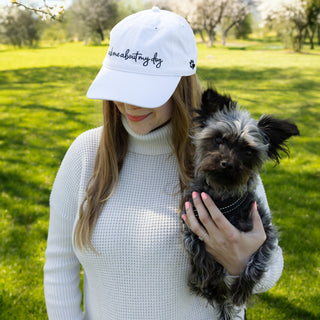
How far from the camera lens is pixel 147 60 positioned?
1.91 m

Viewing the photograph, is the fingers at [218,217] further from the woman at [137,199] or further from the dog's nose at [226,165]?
the dog's nose at [226,165]

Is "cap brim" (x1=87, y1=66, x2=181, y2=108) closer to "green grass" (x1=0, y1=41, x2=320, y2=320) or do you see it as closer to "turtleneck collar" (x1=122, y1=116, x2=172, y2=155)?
"turtleneck collar" (x1=122, y1=116, x2=172, y2=155)

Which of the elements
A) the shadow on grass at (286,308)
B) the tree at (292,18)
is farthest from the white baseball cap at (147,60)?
the tree at (292,18)

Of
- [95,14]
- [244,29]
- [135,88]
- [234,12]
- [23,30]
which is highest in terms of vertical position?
[234,12]

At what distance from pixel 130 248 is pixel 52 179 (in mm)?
5151

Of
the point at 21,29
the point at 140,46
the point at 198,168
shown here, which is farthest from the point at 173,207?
the point at 21,29

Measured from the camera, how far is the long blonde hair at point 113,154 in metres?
2.06

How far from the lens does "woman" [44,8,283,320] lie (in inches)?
75.8

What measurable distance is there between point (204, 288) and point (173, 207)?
1.79 ft

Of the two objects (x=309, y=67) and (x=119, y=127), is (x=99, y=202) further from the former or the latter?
(x=309, y=67)

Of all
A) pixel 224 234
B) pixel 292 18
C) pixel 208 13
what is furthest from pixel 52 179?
pixel 208 13

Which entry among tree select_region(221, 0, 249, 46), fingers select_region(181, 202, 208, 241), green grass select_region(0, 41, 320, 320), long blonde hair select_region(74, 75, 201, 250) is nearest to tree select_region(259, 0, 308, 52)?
tree select_region(221, 0, 249, 46)

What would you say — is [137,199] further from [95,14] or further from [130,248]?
[95,14]

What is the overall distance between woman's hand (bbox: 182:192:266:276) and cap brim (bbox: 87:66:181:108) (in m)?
0.64
